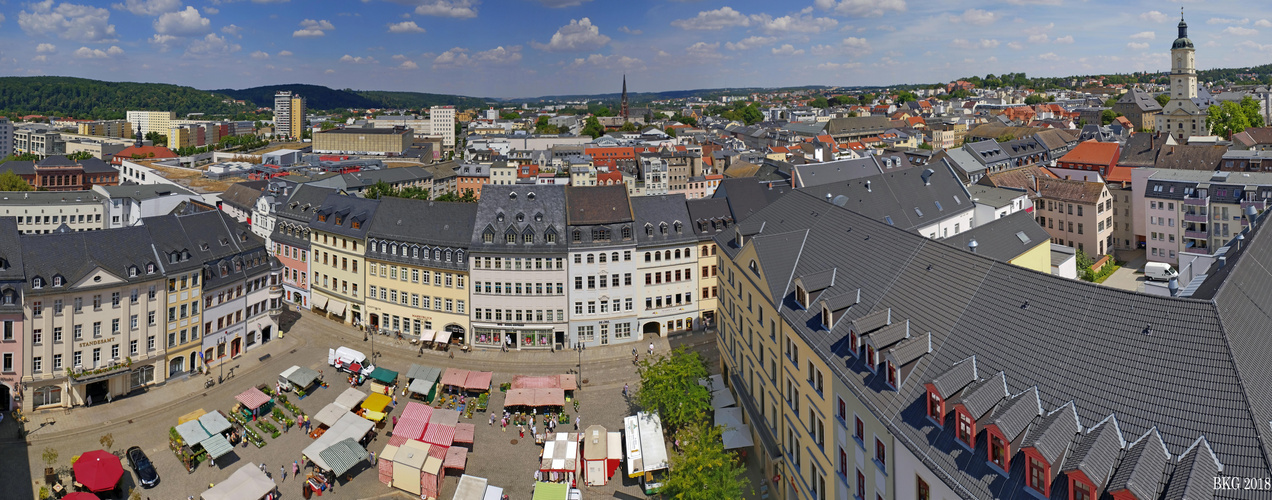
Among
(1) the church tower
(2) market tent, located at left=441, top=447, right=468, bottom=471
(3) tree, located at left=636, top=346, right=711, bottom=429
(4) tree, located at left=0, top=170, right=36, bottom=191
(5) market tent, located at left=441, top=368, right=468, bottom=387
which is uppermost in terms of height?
(1) the church tower

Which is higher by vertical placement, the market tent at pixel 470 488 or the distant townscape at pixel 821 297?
the distant townscape at pixel 821 297

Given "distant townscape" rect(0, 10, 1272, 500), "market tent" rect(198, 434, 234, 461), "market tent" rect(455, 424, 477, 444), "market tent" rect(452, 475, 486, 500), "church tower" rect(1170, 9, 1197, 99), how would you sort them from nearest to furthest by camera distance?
1. "distant townscape" rect(0, 10, 1272, 500)
2. "market tent" rect(452, 475, 486, 500)
3. "market tent" rect(198, 434, 234, 461)
4. "market tent" rect(455, 424, 477, 444)
5. "church tower" rect(1170, 9, 1197, 99)

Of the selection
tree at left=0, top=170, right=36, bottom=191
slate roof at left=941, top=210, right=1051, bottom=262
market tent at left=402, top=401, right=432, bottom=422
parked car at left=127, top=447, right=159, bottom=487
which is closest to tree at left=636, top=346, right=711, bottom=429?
market tent at left=402, top=401, right=432, bottom=422

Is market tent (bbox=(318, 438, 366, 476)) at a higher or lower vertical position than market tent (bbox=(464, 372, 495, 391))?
lower

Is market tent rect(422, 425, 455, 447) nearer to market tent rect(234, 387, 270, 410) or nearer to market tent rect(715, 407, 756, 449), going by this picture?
market tent rect(234, 387, 270, 410)

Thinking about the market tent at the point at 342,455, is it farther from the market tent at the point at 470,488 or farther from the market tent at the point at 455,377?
the market tent at the point at 455,377

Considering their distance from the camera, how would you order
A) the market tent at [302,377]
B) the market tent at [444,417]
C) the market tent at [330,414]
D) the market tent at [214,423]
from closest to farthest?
the market tent at [214,423]
the market tent at [444,417]
the market tent at [330,414]
the market tent at [302,377]

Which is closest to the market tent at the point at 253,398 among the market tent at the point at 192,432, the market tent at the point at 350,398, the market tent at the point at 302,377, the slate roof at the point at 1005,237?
the market tent at the point at 302,377
